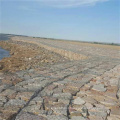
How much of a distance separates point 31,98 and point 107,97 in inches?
54.3

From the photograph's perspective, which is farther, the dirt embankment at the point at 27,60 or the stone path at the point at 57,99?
the dirt embankment at the point at 27,60

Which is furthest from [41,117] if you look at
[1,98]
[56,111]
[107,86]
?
[107,86]

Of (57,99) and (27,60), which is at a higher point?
(57,99)

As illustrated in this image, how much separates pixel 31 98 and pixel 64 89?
821 mm

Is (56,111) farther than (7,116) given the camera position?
Yes

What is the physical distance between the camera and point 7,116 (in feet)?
7.88

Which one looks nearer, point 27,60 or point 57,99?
point 57,99

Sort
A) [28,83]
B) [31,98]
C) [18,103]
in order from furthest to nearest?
1. [28,83]
2. [31,98]
3. [18,103]

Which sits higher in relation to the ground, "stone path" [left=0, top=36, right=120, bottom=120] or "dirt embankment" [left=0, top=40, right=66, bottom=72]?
"stone path" [left=0, top=36, right=120, bottom=120]

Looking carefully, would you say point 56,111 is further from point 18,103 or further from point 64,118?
point 18,103

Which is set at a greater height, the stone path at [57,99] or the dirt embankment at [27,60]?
the stone path at [57,99]

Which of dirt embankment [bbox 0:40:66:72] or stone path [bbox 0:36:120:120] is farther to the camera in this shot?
dirt embankment [bbox 0:40:66:72]

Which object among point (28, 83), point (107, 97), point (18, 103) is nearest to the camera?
point (18, 103)

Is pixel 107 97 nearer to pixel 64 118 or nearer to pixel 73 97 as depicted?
pixel 73 97
